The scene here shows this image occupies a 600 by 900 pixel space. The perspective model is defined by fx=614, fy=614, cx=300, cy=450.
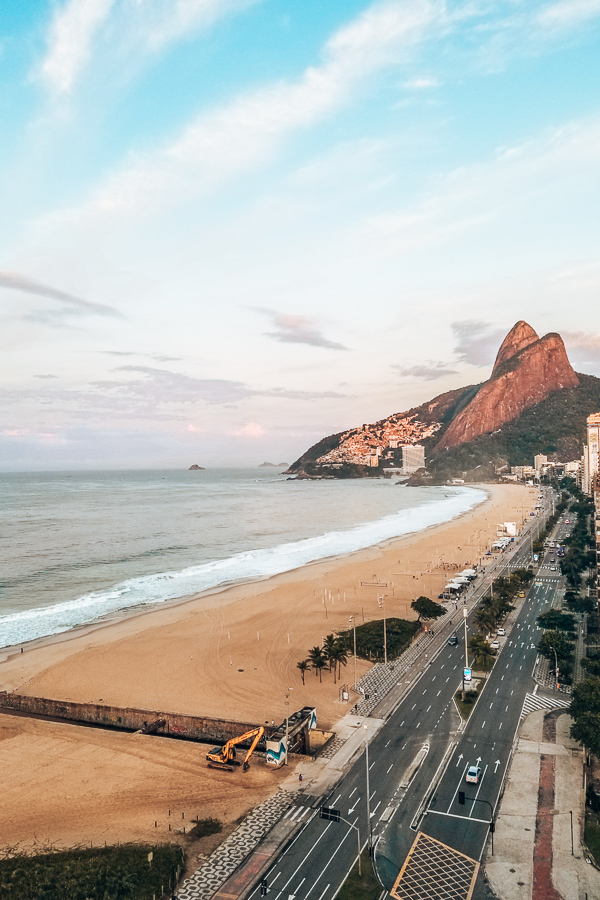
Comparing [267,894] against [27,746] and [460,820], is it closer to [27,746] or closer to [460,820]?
[460,820]

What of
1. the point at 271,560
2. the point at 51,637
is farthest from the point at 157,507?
the point at 51,637

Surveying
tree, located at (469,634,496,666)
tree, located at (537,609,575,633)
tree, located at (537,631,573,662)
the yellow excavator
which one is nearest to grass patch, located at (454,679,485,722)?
tree, located at (469,634,496,666)

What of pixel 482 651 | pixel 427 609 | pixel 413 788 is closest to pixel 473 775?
pixel 413 788

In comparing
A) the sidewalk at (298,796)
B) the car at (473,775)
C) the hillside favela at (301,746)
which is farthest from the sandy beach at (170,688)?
the car at (473,775)

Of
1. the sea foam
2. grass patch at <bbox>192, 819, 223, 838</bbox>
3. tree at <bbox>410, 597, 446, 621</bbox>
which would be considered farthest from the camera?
the sea foam

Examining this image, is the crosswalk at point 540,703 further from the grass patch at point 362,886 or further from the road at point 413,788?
the grass patch at point 362,886

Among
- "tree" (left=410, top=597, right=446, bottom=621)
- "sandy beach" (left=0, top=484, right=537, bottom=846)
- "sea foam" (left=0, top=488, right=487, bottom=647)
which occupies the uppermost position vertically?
"tree" (left=410, top=597, right=446, bottom=621)

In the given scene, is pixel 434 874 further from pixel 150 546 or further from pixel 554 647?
pixel 150 546

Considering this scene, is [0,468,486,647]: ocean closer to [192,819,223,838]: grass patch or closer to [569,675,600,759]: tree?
[192,819,223,838]: grass patch
